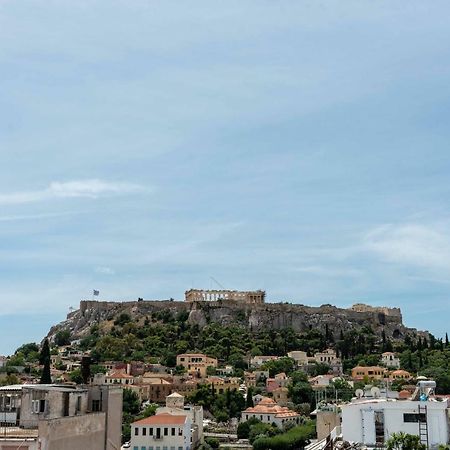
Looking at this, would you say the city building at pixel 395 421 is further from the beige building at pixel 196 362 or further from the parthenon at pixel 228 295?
the parthenon at pixel 228 295

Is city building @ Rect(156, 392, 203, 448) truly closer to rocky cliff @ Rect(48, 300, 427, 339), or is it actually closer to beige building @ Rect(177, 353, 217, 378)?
beige building @ Rect(177, 353, 217, 378)

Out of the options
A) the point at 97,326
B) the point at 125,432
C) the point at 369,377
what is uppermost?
the point at 97,326

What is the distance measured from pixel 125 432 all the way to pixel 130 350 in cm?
5692

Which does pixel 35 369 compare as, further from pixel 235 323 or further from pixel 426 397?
pixel 426 397

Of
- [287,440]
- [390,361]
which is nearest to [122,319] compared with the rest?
[390,361]

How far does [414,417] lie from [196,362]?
97306mm

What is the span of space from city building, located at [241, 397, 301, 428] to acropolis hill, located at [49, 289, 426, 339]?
58.9m

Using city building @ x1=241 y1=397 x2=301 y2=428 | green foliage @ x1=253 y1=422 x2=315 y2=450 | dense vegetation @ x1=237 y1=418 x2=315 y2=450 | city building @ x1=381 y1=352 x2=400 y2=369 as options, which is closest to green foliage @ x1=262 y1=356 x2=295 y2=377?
city building @ x1=381 y1=352 x2=400 y2=369

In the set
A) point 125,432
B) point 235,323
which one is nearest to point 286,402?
point 125,432

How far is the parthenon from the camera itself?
543 feet

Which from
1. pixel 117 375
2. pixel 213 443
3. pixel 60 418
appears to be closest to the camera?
pixel 60 418

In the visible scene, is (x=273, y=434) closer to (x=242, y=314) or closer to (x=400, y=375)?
(x=400, y=375)

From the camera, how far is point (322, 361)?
13412 cm

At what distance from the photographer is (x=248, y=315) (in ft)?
523
